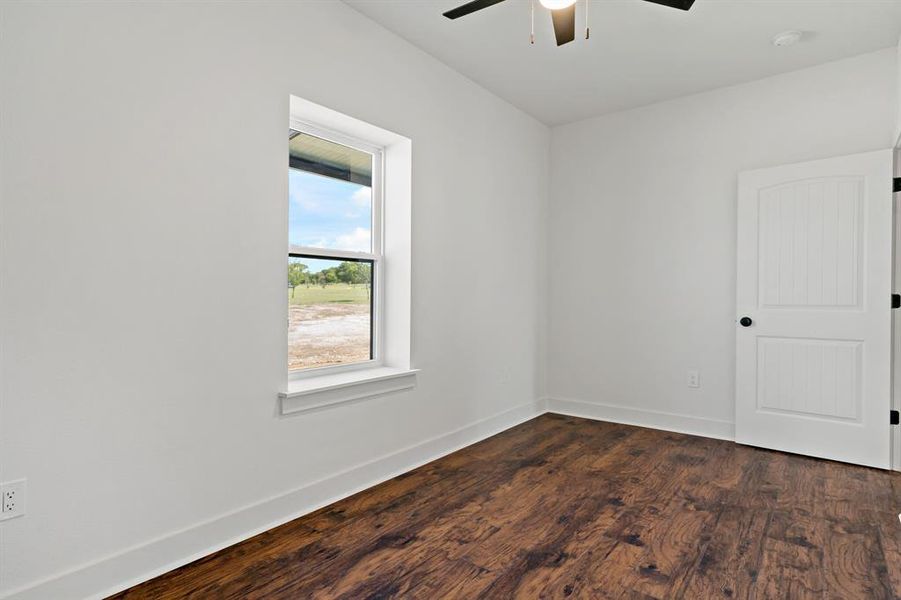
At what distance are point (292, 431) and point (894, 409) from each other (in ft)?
11.8

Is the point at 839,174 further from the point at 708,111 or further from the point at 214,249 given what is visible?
the point at 214,249

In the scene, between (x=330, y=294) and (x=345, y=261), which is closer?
(x=330, y=294)

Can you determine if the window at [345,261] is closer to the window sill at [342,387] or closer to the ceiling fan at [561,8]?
the window sill at [342,387]

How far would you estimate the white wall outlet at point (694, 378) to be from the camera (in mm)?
3986

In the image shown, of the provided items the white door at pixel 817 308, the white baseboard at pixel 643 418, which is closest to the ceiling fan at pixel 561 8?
the white door at pixel 817 308

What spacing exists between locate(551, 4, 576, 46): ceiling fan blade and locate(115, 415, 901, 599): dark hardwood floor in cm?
220

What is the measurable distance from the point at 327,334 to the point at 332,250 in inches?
19.3

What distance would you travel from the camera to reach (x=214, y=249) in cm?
219

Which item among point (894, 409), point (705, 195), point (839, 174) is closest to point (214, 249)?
point (705, 195)

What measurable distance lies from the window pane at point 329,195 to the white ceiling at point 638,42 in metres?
0.79

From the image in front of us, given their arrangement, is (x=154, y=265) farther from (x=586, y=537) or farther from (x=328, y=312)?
(x=586, y=537)

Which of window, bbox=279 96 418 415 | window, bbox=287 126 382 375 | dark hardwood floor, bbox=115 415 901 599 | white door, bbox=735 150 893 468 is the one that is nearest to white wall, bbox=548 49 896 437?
white door, bbox=735 150 893 468

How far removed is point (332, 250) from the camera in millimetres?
2992

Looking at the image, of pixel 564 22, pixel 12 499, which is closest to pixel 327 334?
pixel 12 499
